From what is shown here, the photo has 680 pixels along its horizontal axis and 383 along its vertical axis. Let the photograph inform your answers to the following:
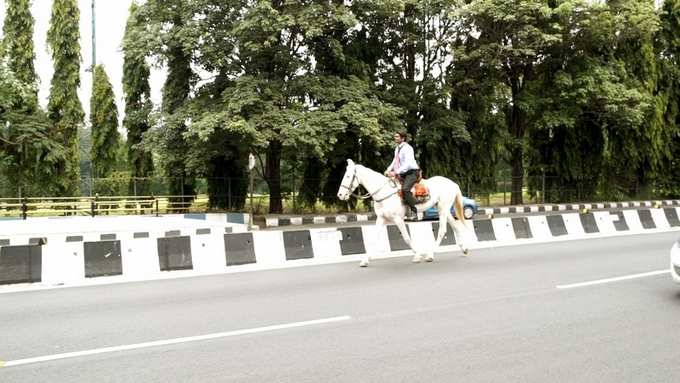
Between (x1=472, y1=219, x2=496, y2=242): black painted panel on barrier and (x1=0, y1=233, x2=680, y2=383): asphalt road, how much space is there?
13.7ft

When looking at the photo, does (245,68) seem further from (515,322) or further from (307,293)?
(515,322)

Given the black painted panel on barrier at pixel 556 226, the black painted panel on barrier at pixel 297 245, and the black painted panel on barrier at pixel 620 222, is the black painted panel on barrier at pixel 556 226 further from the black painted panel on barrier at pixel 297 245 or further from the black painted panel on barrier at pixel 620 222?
the black painted panel on barrier at pixel 297 245

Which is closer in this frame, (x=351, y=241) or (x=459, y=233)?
(x=459, y=233)

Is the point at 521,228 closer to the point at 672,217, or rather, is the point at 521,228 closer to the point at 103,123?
the point at 672,217

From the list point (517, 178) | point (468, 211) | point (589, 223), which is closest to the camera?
point (589, 223)

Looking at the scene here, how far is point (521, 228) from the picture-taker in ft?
46.8

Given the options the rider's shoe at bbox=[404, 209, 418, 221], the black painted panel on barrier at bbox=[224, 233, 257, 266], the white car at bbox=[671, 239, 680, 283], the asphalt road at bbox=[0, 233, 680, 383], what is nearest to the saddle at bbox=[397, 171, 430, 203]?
the rider's shoe at bbox=[404, 209, 418, 221]

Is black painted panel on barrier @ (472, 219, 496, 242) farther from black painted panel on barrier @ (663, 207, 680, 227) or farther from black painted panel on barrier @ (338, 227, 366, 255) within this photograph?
black painted panel on barrier @ (663, 207, 680, 227)

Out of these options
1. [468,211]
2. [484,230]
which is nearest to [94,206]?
[468,211]

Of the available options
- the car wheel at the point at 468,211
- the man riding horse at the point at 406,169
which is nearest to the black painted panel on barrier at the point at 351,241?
the man riding horse at the point at 406,169

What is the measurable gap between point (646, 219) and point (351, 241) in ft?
32.8

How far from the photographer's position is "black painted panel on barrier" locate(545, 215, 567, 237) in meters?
14.6

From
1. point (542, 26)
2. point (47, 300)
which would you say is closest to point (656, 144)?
point (542, 26)

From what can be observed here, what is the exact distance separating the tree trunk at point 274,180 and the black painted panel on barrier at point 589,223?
1288cm
